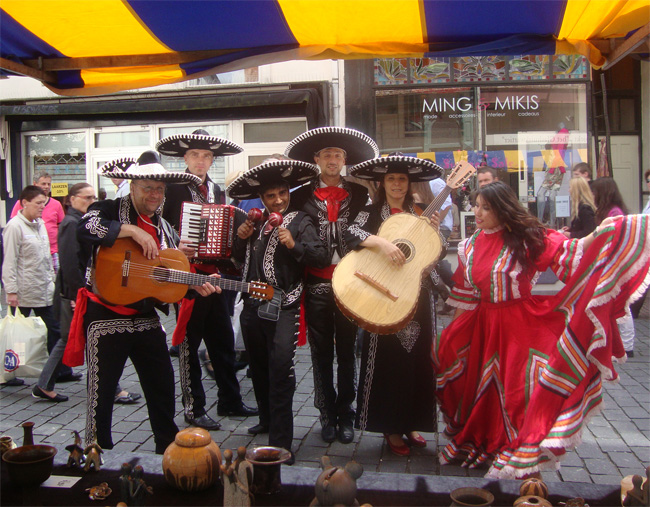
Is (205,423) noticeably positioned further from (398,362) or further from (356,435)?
(398,362)

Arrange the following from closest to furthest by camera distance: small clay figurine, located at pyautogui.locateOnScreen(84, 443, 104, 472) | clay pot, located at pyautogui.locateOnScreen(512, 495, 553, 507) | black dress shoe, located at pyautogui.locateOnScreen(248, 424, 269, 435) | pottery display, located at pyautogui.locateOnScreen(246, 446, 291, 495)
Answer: clay pot, located at pyautogui.locateOnScreen(512, 495, 553, 507) → pottery display, located at pyautogui.locateOnScreen(246, 446, 291, 495) → small clay figurine, located at pyautogui.locateOnScreen(84, 443, 104, 472) → black dress shoe, located at pyautogui.locateOnScreen(248, 424, 269, 435)

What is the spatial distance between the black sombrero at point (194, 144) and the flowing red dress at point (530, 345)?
201 cm

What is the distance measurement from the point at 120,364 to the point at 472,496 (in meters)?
2.21

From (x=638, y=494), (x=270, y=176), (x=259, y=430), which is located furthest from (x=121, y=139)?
→ (x=638, y=494)

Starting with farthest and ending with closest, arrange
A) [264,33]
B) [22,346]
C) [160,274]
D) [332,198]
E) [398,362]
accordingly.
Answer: [22,346], [332,198], [398,362], [160,274], [264,33]

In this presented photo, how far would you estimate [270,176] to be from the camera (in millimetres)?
3855

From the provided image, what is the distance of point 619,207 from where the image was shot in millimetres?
6137

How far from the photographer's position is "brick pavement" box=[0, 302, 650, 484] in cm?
370

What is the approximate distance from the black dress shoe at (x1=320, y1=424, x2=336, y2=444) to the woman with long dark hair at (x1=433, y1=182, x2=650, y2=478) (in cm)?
81

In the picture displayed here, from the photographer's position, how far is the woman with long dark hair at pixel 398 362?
3793mm

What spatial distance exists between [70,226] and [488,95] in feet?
20.2

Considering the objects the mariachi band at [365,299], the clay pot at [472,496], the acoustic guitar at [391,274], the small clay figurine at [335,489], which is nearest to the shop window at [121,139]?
the mariachi band at [365,299]

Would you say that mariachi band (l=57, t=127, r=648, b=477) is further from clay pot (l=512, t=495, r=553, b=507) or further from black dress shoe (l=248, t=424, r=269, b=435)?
clay pot (l=512, t=495, r=553, b=507)

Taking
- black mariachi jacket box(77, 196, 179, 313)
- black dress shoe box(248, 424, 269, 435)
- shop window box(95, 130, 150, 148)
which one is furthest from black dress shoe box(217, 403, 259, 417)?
shop window box(95, 130, 150, 148)
